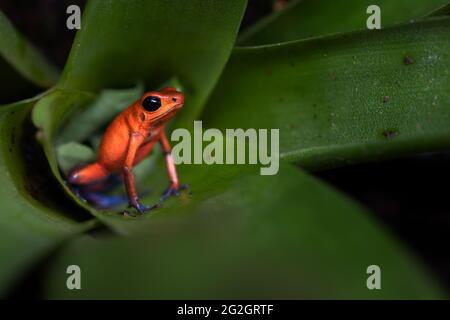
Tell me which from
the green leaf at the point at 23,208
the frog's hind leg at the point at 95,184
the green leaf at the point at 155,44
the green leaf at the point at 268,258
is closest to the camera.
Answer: the green leaf at the point at 268,258


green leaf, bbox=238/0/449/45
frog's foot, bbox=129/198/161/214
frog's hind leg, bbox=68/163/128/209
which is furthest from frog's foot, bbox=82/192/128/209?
green leaf, bbox=238/0/449/45

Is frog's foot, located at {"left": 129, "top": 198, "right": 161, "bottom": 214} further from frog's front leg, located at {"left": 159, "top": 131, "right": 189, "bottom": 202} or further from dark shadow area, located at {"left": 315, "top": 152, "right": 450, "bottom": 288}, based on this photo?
dark shadow area, located at {"left": 315, "top": 152, "right": 450, "bottom": 288}

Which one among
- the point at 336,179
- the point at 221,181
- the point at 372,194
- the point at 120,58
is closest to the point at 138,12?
the point at 120,58

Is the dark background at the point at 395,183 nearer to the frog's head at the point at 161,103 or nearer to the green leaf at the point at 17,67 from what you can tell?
the green leaf at the point at 17,67

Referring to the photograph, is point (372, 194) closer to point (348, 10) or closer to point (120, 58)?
point (348, 10)

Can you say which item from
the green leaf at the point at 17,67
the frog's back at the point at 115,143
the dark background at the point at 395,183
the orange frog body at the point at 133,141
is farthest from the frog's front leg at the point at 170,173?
the dark background at the point at 395,183

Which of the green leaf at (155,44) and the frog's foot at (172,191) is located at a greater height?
the green leaf at (155,44)
